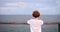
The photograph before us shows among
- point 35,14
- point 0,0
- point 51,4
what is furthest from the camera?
point 51,4

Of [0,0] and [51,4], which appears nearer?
[0,0]

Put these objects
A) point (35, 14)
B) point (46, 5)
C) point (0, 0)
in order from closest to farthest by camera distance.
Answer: point (35, 14) < point (0, 0) < point (46, 5)

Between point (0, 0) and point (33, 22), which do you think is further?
point (0, 0)

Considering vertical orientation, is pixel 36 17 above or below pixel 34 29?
above

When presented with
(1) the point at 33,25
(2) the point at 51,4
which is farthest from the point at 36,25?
(2) the point at 51,4

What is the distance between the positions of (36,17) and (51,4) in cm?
3276

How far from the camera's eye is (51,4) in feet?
115

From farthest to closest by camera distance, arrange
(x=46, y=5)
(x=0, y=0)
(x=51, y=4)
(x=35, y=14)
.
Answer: (x=51, y=4)
(x=46, y=5)
(x=0, y=0)
(x=35, y=14)

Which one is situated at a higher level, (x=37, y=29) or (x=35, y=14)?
(x=35, y=14)

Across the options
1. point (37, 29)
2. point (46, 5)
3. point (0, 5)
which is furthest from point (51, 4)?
point (37, 29)

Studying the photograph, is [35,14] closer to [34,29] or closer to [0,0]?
[34,29]

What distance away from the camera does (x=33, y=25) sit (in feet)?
9.11

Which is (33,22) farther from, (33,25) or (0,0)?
(0,0)

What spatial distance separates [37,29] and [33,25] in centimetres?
10
